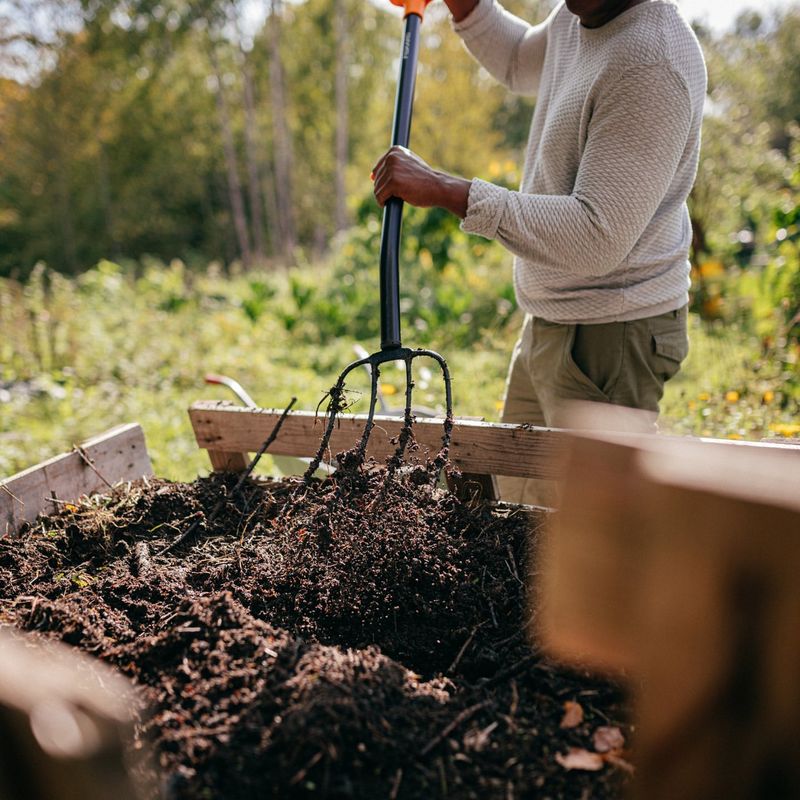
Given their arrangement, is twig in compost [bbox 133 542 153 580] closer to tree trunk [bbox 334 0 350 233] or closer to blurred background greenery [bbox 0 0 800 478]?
blurred background greenery [bbox 0 0 800 478]

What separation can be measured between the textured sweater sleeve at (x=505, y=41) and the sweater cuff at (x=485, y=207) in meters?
1.06

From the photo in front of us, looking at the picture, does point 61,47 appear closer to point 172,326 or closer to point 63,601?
point 172,326

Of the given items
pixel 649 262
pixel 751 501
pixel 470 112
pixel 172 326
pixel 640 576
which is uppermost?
pixel 470 112

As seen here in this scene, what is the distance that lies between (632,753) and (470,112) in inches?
863

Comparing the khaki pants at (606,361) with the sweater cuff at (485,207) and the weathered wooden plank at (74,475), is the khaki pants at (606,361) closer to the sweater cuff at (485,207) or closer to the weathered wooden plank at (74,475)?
the sweater cuff at (485,207)

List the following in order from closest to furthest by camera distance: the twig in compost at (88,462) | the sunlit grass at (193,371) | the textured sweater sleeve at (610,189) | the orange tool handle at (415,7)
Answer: the textured sweater sleeve at (610,189), the twig in compost at (88,462), the orange tool handle at (415,7), the sunlit grass at (193,371)

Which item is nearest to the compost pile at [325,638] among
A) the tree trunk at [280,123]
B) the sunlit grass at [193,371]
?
the sunlit grass at [193,371]

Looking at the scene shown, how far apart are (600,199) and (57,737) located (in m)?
1.60

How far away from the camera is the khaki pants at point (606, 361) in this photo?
2066 millimetres

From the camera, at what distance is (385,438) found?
2080mm

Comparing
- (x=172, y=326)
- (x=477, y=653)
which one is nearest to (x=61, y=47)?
(x=172, y=326)

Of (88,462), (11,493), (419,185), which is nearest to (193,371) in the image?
(88,462)

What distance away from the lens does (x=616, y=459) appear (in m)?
0.79

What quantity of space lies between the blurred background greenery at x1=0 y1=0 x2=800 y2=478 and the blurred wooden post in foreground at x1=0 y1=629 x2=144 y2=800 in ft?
10.4
